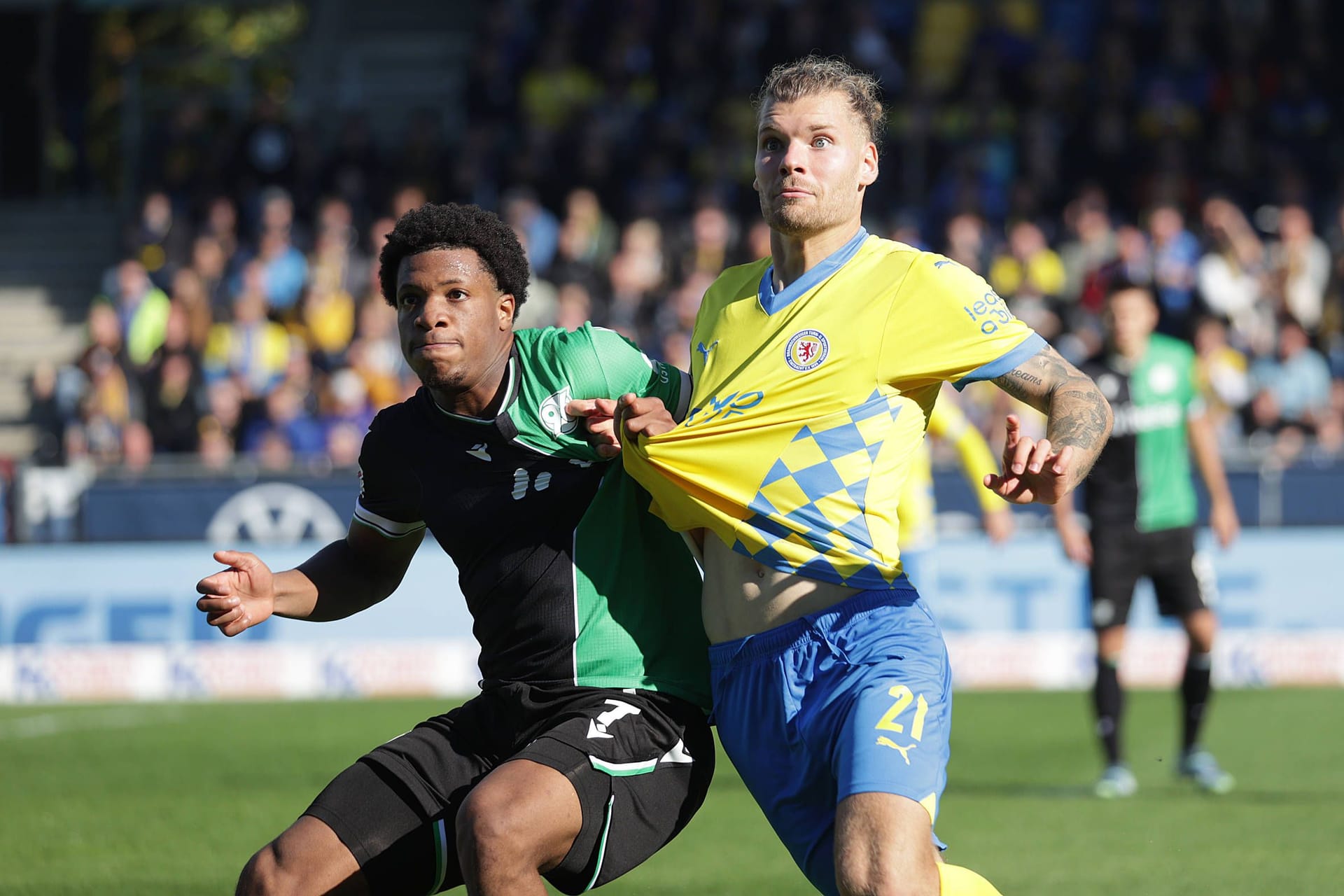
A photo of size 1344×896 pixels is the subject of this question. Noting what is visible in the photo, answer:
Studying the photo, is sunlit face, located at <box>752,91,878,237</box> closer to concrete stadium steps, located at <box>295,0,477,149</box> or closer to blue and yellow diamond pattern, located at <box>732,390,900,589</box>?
blue and yellow diamond pattern, located at <box>732,390,900,589</box>

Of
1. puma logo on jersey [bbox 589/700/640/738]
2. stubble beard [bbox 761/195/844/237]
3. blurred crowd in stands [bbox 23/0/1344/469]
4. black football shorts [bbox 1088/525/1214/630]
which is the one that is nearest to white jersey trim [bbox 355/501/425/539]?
puma logo on jersey [bbox 589/700/640/738]

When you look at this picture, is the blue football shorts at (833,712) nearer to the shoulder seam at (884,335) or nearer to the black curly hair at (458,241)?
the shoulder seam at (884,335)

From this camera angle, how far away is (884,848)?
3.78 m

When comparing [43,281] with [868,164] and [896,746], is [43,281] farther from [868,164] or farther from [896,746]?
[896,746]

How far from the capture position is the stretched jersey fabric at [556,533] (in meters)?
4.51

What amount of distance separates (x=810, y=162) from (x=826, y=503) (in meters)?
0.89

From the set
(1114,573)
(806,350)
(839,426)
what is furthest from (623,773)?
(1114,573)

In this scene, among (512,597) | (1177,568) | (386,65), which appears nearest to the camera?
(512,597)

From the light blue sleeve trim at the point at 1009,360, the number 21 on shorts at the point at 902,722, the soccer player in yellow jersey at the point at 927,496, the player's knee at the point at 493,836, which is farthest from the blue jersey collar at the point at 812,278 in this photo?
the soccer player in yellow jersey at the point at 927,496

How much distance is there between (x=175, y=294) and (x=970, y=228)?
327 inches

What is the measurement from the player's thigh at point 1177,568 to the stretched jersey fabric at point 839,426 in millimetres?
5372

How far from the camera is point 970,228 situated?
16891 mm

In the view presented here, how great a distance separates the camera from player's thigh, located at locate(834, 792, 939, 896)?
3.76 metres

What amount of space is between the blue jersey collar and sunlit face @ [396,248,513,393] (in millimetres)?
761
